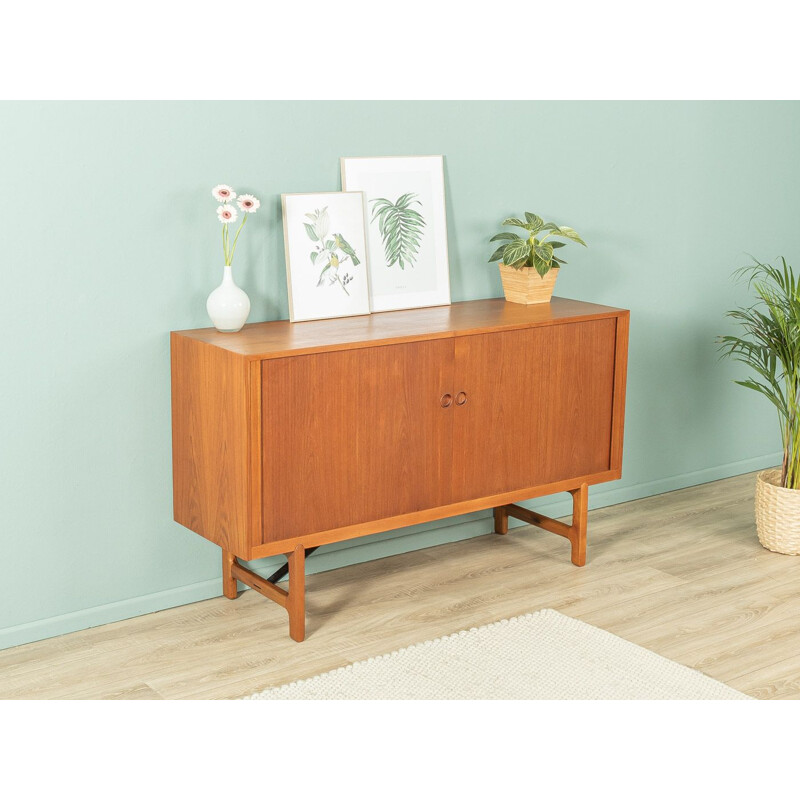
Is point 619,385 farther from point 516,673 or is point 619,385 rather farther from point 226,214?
point 226,214

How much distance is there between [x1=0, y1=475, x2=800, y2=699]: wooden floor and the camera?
115 inches

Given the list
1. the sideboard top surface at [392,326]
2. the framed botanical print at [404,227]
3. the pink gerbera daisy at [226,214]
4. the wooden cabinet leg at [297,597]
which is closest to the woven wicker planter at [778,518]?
the sideboard top surface at [392,326]

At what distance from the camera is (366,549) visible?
372cm

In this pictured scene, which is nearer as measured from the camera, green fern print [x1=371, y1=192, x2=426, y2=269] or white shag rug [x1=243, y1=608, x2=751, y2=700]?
white shag rug [x1=243, y1=608, x2=751, y2=700]

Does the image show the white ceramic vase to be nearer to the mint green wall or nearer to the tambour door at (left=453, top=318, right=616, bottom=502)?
the mint green wall

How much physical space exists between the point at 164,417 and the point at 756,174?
9.22 feet

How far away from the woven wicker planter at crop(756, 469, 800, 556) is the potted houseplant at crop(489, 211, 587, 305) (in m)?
1.07

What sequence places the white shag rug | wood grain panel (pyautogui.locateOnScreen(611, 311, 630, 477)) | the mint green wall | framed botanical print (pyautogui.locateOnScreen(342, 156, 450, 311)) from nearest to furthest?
the white shag rug → the mint green wall → framed botanical print (pyautogui.locateOnScreen(342, 156, 450, 311)) → wood grain panel (pyautogui.locateOnScreen(611, 311, 630, 477))

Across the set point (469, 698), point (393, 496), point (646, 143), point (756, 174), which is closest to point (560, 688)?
point (469, 698)

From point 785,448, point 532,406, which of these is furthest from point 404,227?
point 785,448

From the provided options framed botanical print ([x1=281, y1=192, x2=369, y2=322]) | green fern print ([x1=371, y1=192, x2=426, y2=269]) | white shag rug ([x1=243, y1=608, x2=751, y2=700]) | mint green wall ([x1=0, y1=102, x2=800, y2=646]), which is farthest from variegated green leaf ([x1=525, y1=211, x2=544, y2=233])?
white shag rug ([x1=243, y1=608, x2=751, y2=700])

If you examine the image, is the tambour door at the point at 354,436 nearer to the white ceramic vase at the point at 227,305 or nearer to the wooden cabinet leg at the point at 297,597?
the wooden cabinet leg at the point at 297,597

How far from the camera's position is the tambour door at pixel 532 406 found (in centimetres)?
334

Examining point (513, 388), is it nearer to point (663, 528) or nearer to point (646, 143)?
point (663, 528)
